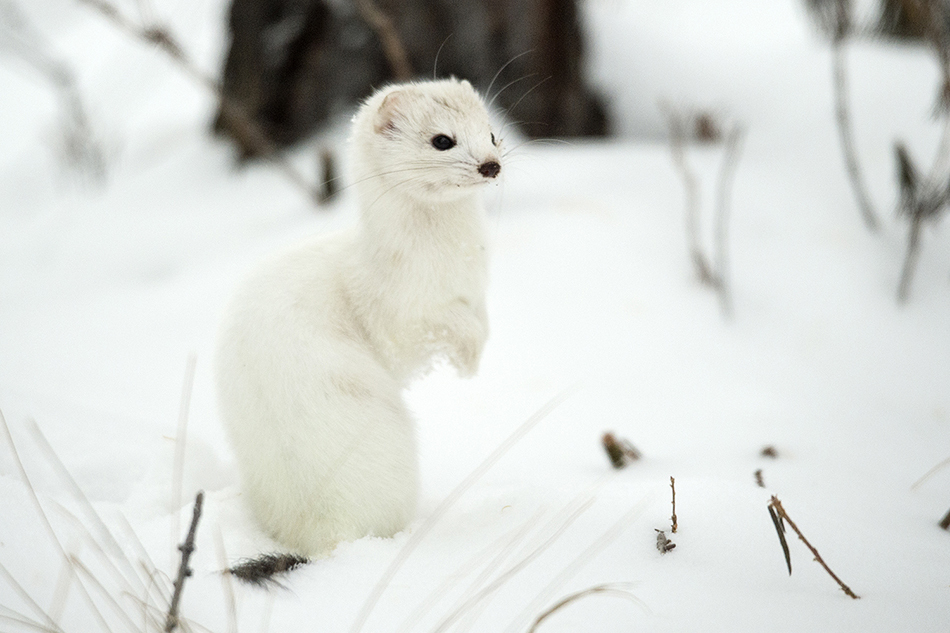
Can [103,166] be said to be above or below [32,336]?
above

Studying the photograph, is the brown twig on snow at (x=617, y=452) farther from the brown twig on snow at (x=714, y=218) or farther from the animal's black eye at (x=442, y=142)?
the brown twig on snow at (x=714, y=218)

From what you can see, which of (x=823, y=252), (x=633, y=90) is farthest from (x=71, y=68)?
(x=823, y=252)

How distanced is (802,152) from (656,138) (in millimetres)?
852

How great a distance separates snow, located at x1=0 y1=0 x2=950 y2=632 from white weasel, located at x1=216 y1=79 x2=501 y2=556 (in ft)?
0.42

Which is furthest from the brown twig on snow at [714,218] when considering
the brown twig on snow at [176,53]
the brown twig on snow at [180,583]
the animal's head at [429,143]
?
the brown twig on snow at [180,583]

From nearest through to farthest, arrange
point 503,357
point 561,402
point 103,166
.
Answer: point 561,402 → point 503,357 → point 103,166

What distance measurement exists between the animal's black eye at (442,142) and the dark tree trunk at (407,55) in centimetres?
226

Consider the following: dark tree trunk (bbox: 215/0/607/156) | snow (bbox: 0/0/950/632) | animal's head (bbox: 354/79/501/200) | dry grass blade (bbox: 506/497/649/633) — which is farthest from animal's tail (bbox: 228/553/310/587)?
dark tree trunk (bbox: 215/0/607/156)

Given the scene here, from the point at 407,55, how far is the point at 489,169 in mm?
2829

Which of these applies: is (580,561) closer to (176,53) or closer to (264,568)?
(264,568)

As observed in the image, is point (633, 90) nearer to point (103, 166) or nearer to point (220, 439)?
point (220, 439)

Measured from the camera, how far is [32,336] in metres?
2.94

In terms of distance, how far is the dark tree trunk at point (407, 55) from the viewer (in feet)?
12.7

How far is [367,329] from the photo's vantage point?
1.59 m
